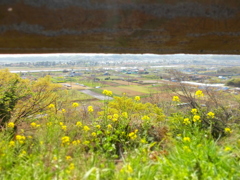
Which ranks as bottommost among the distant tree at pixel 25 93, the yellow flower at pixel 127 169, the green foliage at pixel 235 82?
the yellow flower at pixel 127 169

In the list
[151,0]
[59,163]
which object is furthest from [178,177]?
[151,0]

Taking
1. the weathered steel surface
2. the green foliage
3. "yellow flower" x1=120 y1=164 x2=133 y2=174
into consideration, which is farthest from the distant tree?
the green foliage

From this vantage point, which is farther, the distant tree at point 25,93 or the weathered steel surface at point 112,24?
the distant tree at point 25,93

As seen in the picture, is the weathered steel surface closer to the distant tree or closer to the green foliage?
the distant tree

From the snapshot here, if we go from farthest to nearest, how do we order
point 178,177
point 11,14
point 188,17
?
point 178,177 → point 188,17 → point 11,14

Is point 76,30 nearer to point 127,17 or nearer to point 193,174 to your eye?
point 127,17

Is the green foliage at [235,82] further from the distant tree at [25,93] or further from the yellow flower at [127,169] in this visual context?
the yellow flower at [127,169]

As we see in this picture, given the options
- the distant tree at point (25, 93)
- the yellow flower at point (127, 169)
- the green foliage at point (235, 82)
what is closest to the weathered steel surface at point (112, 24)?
the yellow flower at point (127, 169)

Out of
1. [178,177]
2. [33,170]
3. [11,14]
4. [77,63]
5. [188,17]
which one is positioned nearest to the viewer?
[11,14]
